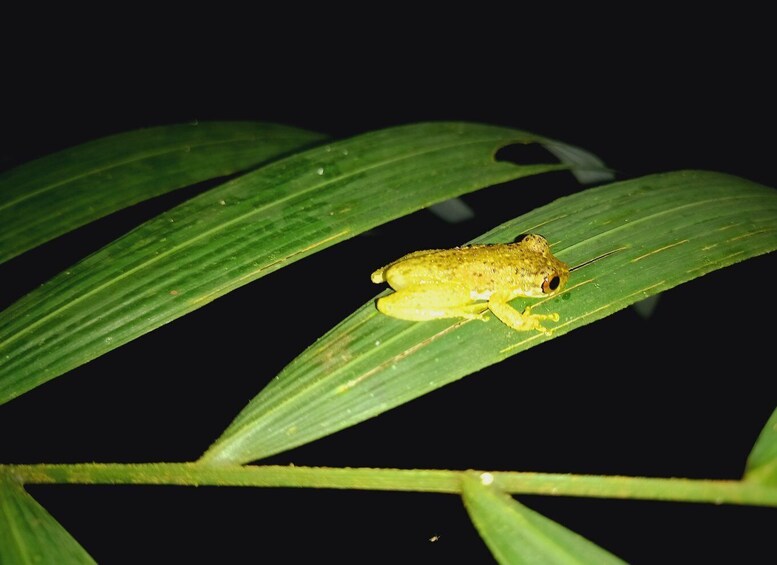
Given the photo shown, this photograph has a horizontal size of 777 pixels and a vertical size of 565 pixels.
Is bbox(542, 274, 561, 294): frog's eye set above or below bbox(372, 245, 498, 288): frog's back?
below

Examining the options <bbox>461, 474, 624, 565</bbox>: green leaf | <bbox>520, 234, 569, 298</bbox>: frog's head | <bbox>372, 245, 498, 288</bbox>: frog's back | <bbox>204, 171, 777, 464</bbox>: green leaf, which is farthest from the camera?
<bbox>372, 245, 498, 288</bbox>: frog's back

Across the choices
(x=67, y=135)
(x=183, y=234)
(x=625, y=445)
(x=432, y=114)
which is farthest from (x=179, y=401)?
(x=432, y=114)

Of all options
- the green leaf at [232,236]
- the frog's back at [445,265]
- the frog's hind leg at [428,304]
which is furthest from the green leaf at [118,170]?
the frog's hind leg at [428,304]

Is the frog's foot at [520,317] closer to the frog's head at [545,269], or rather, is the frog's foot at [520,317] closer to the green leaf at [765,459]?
the frog's head at [545,269]

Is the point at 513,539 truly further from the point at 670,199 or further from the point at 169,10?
the point at 169,10

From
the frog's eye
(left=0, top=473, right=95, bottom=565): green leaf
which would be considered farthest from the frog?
(left=0, top=473, right=95, bottom=565): green leaf

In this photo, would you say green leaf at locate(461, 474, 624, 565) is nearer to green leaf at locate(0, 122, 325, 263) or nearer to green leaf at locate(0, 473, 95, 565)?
green leaf at locate(0, 473, 95, 565)

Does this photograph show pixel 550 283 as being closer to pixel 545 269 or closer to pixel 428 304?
pixel 545 269
